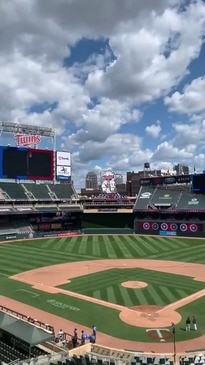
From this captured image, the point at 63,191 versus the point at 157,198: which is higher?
the point at 63,191

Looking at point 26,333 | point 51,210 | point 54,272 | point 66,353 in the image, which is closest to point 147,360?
point 66,353

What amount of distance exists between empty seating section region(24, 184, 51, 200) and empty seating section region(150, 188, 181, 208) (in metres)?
25.6

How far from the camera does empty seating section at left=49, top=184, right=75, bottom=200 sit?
3799 inches

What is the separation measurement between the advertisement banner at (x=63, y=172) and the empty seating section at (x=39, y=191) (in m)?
4.88

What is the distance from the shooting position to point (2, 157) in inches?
3344

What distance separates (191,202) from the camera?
3290 inches

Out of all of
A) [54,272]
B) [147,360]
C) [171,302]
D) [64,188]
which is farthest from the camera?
[64,188]

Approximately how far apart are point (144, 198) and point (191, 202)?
12.3 m

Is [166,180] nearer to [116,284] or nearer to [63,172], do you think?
[63,172]

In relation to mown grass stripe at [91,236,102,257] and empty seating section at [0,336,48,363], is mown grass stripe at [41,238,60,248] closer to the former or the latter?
mown grass stripe at [91,236,102,257]

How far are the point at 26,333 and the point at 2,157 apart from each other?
66940 millimetres

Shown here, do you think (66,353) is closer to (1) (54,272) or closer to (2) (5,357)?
(2) (5,357)

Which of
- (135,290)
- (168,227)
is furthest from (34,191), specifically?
(135,290)

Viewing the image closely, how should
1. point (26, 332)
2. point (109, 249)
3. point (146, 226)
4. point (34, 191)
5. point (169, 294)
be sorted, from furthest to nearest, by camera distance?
point (34, 191) → point (146, 226) → point (109, 249) → point (169, 294) → point (26, 332)
